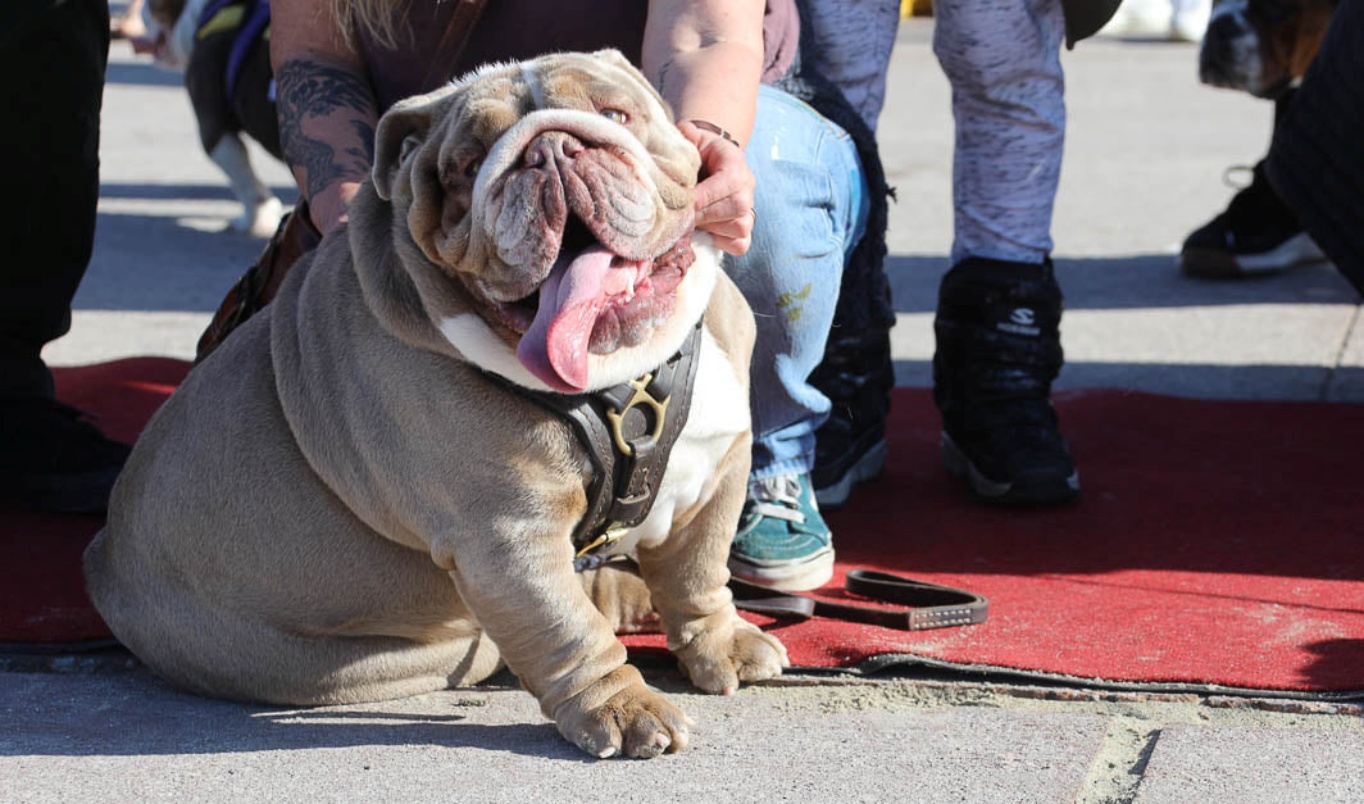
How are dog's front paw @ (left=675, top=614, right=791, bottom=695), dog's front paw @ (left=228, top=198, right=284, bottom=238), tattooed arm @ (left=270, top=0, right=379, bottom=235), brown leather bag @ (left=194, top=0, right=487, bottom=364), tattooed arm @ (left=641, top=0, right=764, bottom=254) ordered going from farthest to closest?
dog's front paw @ (left=228, top=198, right=284, bottom=238) < brown leather bag @ (left=194, top=0, right=487, bottom=364) < tattooed arm @ (left=270, top=0, right=379, bottom=235) < dog's front paw @ (left=675, top=614, right=791, bottom=695) < tattooed arm @ (left=641, top=0, right=764, bottom=254)

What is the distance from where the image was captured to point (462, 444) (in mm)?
2275

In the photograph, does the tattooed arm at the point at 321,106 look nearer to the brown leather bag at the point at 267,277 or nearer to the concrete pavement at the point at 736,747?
the brown leather bag at the point at 267,277

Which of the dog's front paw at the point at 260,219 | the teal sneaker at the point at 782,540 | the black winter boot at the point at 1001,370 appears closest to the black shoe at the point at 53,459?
the teal sneaker at the point at 782,540

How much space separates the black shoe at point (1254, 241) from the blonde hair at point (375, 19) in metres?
3.53

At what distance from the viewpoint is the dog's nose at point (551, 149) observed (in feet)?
6.67

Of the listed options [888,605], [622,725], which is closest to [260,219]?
[888,605]

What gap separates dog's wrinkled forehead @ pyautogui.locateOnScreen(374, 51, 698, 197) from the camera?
2125mm

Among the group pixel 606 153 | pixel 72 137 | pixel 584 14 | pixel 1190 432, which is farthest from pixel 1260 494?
pixel 72 137

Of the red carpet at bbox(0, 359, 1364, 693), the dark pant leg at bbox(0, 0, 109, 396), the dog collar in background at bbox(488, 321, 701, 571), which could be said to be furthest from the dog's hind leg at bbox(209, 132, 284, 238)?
the dog collar in background at bbox(488, 321, 701, 571)

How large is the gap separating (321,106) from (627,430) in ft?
3.30

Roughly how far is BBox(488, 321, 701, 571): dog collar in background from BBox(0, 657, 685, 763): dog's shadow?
32 cm

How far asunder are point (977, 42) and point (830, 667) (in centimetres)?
144

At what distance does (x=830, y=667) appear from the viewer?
2705 mm

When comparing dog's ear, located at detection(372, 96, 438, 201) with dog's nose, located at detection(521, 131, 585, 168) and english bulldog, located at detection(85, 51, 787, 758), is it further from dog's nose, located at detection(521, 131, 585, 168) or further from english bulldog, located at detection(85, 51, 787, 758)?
dog's nose, located at detection(521, 131, 585, 168)
